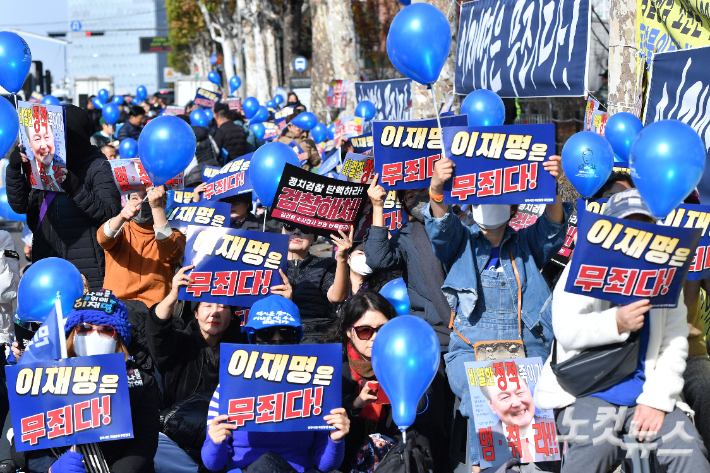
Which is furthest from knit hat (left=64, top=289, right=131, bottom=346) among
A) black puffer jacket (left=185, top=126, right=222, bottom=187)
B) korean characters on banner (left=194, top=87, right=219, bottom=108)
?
korean characters on banner (left=194, top=87, right=219, bottom=108)

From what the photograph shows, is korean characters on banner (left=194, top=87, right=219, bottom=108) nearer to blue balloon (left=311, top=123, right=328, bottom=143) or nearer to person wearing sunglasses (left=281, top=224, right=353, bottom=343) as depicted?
blue balloon (left=311, top=123, right=328, bottom=143)

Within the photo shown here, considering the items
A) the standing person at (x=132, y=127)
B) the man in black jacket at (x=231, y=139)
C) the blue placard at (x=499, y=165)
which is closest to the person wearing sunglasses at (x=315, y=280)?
the blue placard at (x=499, y=165)

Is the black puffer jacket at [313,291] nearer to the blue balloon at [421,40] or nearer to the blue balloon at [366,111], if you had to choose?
the blue balloon at [421,40]

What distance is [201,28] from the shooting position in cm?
5094

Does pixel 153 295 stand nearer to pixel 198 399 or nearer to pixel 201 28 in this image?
pixel 198 399

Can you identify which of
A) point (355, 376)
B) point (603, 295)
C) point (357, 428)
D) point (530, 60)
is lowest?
point (357, 428)

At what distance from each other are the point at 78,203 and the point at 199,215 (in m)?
0.81

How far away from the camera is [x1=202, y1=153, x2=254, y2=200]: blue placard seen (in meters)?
6.26

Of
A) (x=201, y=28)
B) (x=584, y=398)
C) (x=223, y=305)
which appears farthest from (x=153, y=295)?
(x=201, y=28)

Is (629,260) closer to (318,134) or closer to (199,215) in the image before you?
(199,215)

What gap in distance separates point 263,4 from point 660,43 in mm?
27891

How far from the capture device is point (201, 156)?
9008 millimetres

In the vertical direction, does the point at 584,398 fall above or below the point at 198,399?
above

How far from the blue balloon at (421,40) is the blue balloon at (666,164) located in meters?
1.55
